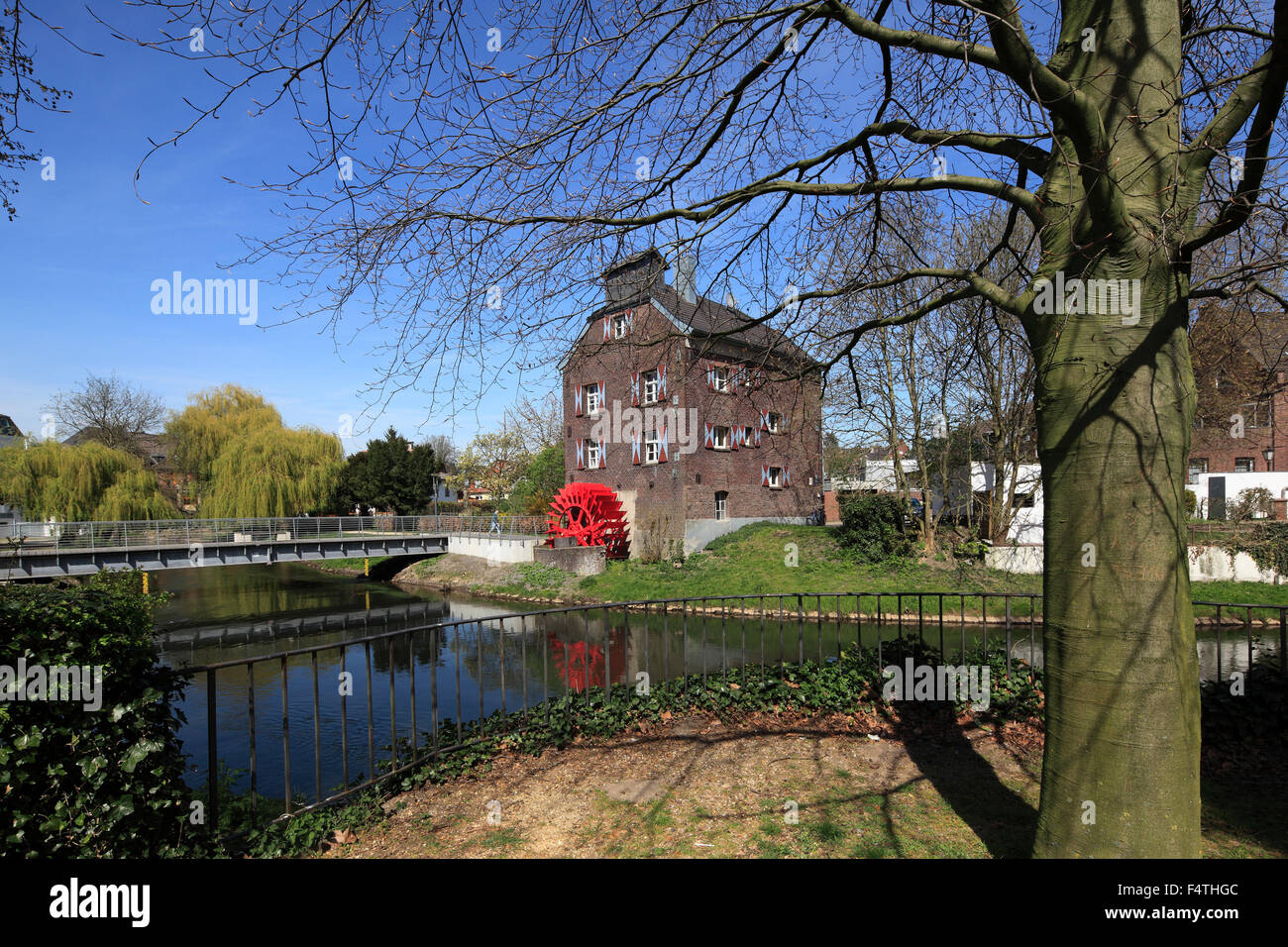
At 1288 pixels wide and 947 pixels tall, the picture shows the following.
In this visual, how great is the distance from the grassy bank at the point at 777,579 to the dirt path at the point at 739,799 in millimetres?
10719

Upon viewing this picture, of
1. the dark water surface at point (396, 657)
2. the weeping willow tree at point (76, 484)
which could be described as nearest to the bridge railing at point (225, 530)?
the weeping willow tree at point (76, 484)

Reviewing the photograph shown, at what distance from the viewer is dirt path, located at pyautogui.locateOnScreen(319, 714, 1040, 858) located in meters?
3.63

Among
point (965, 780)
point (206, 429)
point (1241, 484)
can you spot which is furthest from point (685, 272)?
point (206, 429)

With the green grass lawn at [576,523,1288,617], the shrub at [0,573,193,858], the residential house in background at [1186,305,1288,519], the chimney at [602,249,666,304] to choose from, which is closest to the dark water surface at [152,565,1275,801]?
the shrub at [0,573,193,858]

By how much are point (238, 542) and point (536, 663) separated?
15.4 meters

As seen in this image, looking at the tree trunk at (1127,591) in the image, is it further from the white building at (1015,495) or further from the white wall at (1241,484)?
the white wall at (1241,484)

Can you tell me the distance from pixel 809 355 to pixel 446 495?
64107 mm

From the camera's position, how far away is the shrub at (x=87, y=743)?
2574mm

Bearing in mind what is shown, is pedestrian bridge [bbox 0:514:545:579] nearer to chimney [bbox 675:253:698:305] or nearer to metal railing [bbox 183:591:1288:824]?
metal railing [bbox 183:591:1288:824]

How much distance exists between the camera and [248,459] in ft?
105

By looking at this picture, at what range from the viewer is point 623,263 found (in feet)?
15.7

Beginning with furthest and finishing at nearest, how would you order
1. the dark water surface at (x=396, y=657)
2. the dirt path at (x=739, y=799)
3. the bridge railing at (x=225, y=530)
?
1. the bridge railing at (x=225, y=530)
2. the dark water surface at (x=396, y=657)
3. the dirt path at (x=739, y=799)

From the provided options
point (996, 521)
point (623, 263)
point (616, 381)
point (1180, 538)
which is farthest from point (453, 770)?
point (616, 381)

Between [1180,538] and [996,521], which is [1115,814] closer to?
[1180,538]
